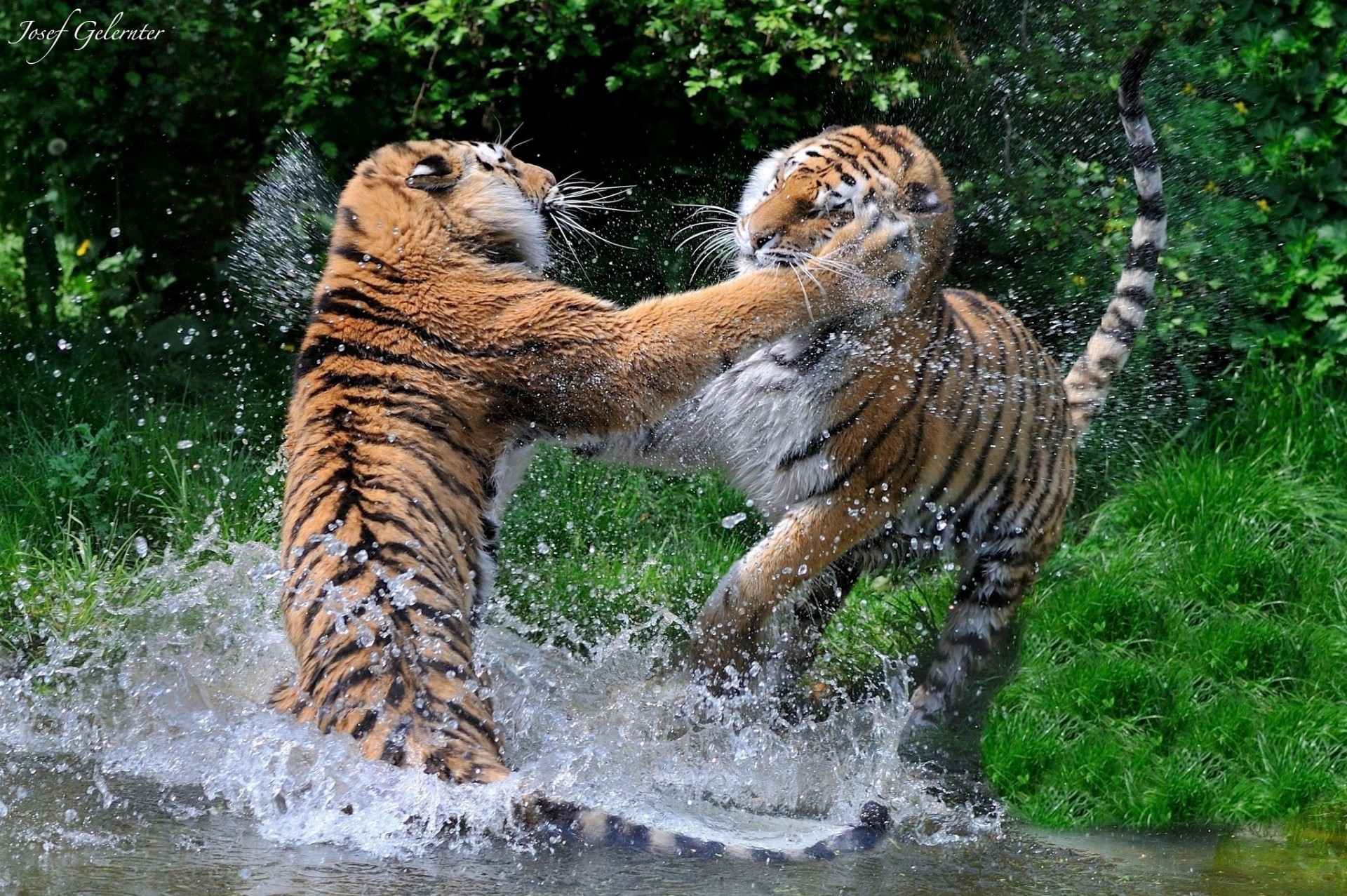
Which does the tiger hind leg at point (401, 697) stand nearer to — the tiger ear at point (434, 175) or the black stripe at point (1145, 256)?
the tiger ear at point (434, 175)

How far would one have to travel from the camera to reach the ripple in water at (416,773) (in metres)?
2.92

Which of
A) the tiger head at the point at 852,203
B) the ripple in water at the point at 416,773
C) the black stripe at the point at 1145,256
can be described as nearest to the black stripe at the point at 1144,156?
the black stripe at the point at 1145,256

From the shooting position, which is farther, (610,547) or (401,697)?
(610,547)

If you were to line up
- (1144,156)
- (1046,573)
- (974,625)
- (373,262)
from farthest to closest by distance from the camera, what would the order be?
(1046,573), (1144,156), (974,625), (373,262)

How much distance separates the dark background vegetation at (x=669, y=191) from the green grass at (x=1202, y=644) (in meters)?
0.03

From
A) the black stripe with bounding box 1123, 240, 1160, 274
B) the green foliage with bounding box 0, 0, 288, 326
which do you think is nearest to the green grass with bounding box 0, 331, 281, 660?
the green foliage with bounding box 0, 0, 288, 326

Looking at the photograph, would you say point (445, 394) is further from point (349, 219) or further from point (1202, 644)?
point (1202, 644)

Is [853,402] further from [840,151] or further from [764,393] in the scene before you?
[840,151]

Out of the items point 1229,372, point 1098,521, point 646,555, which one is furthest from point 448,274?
point 1229,372

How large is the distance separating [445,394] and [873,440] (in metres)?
1.19

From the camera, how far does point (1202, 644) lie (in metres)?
4.48

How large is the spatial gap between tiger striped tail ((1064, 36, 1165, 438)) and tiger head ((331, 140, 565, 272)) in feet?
5.89

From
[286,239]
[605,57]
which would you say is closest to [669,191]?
[605,57]

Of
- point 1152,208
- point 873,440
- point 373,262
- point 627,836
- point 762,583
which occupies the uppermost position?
point 1152,208
